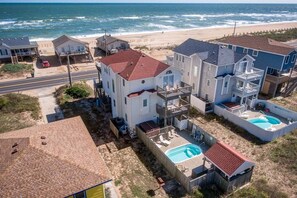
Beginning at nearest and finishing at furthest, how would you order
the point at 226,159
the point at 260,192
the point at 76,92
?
1. the point at 260,192
2. the point at 226,159
3. the point at 76,92

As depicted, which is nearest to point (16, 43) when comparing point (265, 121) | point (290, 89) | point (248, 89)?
point (248, 89)

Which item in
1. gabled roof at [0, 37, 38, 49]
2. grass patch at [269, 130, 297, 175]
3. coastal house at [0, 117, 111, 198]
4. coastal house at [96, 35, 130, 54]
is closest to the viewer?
coastal house at [0, 117, 111, 198]

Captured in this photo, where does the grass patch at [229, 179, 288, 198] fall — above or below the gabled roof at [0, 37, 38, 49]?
below

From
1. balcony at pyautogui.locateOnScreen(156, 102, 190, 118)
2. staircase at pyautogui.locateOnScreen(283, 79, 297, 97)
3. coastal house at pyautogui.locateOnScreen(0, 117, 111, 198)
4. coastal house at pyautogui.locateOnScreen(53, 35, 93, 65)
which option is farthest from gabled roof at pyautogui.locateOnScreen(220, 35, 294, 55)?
coastal house at pyautogui.locateOnScreen(53, 35, 93, 65)

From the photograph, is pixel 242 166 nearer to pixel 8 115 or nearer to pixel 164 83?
pixel 164 83

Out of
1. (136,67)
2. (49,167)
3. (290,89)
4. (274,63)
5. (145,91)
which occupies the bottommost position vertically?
(290,89)

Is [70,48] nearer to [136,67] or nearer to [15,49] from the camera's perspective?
[15,49]

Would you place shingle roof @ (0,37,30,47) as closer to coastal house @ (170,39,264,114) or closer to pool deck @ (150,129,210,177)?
coastal house @ (170,39,264,114)

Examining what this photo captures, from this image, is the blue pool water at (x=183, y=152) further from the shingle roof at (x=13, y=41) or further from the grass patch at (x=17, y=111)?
the shingle roof at (x=13, y=41)
